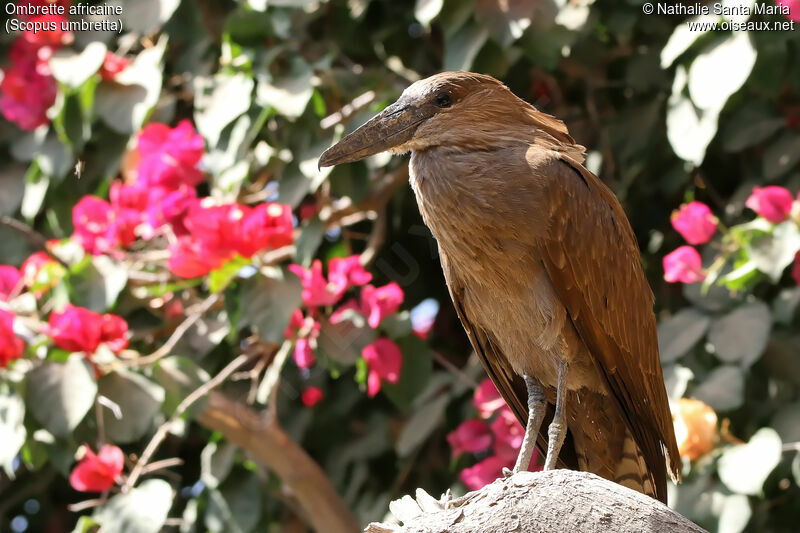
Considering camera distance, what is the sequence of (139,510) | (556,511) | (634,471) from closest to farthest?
1. (556,511)
2. (634,471)
3. (139,510)

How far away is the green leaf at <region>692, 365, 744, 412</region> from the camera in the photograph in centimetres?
312

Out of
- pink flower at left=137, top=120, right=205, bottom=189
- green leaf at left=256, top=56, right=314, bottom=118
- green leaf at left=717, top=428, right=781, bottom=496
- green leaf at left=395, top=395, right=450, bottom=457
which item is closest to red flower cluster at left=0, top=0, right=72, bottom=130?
pink flower at left=137, top=120, right=205, bottom=189

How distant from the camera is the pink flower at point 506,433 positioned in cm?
339

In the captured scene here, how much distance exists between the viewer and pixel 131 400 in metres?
3.30

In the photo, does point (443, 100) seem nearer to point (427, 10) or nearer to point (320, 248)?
point (427, 10)

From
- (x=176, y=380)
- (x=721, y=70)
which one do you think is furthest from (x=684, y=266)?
(x=176, y=380)

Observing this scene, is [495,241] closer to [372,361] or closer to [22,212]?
[372,361]

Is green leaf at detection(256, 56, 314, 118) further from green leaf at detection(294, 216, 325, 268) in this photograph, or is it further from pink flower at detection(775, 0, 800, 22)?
pink flower at detection(775, 0, 800, 22)

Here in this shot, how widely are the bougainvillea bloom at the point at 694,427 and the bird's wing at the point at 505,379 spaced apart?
0.36 metres

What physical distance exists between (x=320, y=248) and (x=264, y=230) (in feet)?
2.60

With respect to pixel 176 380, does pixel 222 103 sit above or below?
above

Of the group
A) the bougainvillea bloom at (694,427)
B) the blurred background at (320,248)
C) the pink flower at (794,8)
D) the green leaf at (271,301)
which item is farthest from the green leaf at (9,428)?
the pink flower at (794,8)

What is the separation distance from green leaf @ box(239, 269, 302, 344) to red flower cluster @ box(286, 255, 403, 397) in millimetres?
55

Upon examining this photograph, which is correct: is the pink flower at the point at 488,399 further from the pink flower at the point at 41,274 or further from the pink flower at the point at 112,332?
the pink flower at the point at 41,274
